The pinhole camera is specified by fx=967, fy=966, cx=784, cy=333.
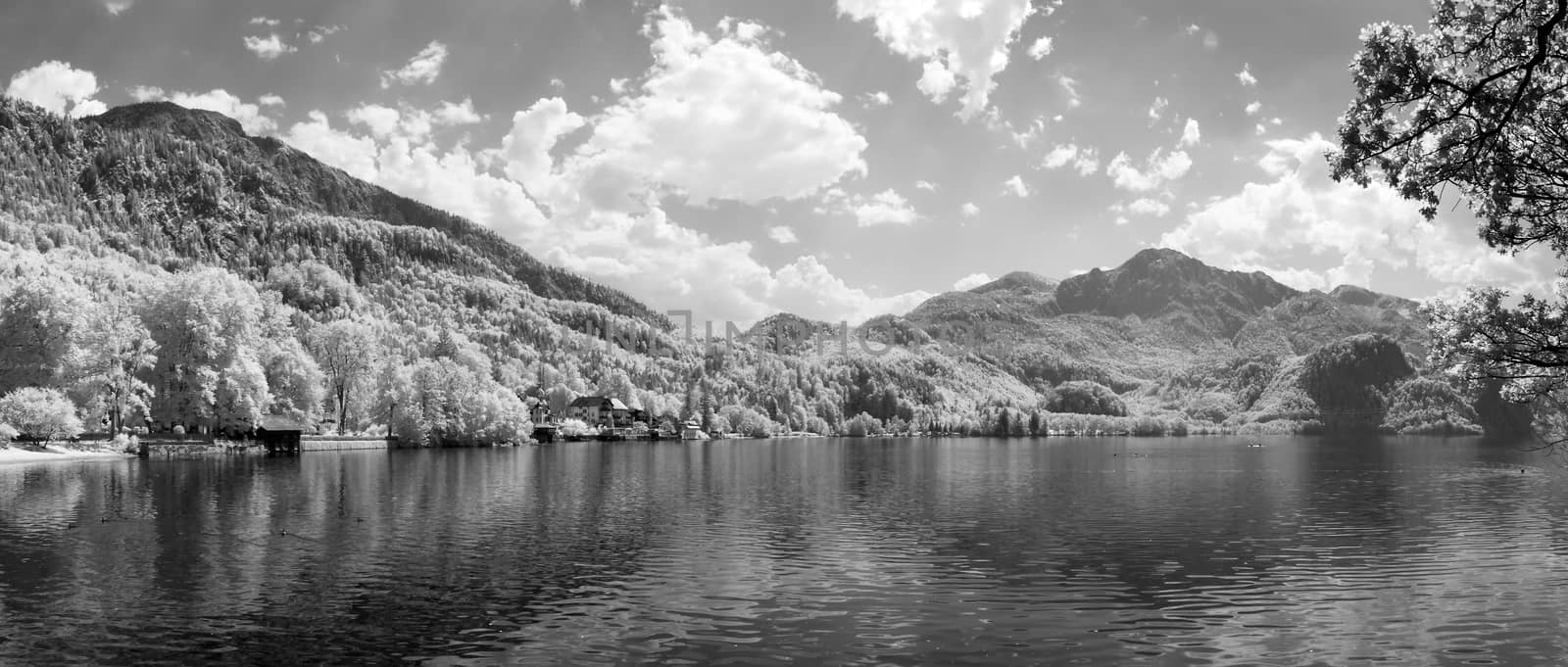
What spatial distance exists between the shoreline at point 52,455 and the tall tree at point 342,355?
4386 cm

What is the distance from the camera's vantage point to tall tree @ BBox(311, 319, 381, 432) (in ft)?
475

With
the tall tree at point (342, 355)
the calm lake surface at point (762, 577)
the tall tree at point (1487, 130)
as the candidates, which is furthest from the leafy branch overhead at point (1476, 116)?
the tall tree at point (342, 355)

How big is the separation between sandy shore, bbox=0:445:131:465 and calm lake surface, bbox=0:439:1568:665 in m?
24.5

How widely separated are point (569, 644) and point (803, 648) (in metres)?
6.15

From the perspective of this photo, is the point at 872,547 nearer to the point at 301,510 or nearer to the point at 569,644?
the point at 569,644

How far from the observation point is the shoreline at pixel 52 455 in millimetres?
88588

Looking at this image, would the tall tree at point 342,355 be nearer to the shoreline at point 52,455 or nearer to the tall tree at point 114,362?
the tall tree at point 114,362

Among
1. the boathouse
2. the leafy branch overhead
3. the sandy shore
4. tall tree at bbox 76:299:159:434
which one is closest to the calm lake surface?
the leafy branch overhead

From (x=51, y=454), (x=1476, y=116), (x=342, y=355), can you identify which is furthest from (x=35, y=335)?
(x=1476, y=116)

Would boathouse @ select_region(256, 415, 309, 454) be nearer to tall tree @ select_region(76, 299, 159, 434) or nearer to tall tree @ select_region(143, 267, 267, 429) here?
tall tree @ select_region(143, 267, 267, 429)

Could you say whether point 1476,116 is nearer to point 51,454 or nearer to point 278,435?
point 51,454

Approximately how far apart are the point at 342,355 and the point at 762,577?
12850 centimetres

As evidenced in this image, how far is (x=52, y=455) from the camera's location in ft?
307

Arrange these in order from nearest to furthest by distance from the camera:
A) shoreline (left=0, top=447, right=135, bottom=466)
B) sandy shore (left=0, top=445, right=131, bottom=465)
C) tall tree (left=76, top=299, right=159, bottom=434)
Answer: shoreline (left=0, top=447, right=135, bottom=466) < sandy shore (left=0, top=445, right=131, bottom=465) < tall tree (left=76, top=299, right=159, bottom=434)
